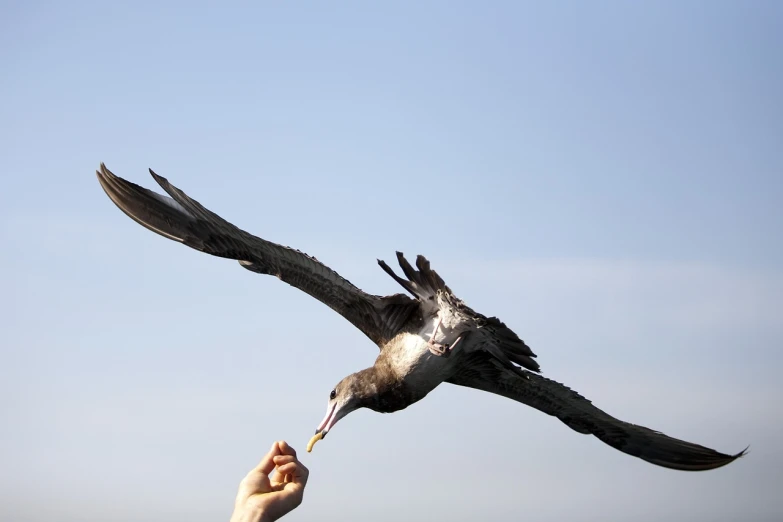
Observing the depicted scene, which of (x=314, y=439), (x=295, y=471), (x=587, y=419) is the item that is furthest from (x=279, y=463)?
(x=587, y=419)

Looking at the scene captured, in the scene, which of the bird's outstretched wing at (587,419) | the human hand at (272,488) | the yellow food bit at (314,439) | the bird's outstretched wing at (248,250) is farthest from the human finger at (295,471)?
the bird's outstretched wing at (587,419)

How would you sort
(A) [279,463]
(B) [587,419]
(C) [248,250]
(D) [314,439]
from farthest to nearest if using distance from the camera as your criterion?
(B) [587,419]
(C) [248,250]
(D) [314,439]
(A) [279,463]

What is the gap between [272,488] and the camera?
3588 millimetres

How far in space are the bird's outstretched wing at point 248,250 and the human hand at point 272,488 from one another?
3318 mm

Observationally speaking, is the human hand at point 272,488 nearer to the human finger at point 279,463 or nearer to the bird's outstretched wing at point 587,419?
the human finger at point 279,463

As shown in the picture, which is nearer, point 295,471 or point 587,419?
point 295,471

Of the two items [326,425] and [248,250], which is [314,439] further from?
[248,250]

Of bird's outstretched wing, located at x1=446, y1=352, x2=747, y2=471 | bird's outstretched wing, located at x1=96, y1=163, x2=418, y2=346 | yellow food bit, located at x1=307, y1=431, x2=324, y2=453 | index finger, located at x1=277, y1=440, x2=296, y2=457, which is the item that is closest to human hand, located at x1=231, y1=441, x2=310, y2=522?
index finger, located at x1=277, y1=440, x2=296, y2=457

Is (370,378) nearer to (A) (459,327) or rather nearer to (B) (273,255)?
(A) (459,327)

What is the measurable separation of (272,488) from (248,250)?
3.69m

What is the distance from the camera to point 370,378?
7184 mm

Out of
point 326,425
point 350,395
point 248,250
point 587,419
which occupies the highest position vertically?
point 248,250

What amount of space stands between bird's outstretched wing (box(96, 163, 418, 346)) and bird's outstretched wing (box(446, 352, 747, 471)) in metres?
0.96

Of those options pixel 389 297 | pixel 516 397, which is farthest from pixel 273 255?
pixel 516 397
